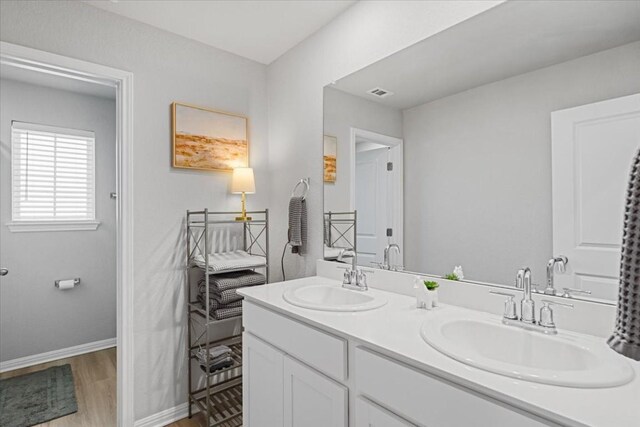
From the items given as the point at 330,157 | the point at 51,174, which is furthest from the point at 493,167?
the point at 51,174

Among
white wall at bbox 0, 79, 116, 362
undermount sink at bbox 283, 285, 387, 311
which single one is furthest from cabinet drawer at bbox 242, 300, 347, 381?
white wall at bbox 0, 79, 116, 362

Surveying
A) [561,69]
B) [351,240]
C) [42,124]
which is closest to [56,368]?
[42,124]

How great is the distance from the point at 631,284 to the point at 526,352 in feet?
1.88

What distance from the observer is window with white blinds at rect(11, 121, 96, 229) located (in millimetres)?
2807

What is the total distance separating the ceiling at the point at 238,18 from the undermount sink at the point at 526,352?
1.70 metres

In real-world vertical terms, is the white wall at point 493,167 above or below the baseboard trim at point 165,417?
above

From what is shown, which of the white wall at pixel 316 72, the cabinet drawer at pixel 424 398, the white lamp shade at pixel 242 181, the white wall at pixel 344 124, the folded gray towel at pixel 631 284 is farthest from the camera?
the white lamp shade at pixel 242 181

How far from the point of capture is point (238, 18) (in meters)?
2.00

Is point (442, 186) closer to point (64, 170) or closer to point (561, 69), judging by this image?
point (561, 69)

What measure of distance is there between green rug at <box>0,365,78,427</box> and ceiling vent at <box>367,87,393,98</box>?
2.68 m

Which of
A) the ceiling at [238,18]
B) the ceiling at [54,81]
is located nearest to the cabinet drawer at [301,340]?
the ceiling at [238,18]

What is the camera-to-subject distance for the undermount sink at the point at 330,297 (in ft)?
4.79

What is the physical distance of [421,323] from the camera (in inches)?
47.9

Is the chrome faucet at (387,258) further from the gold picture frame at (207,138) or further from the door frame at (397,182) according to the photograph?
the gold picture frame at (207,138)
